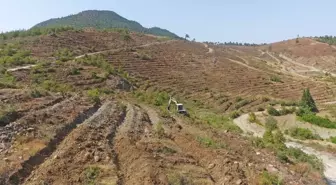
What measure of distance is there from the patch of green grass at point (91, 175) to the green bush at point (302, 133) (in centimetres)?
3303

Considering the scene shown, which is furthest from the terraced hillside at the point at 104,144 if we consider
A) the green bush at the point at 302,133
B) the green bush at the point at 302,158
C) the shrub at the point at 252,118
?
the green bush at the point at 302,133

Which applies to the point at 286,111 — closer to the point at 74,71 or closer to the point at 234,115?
the point at 234,115

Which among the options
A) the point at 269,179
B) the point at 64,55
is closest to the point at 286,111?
the point at 64,55

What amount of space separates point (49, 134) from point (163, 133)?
7343mm

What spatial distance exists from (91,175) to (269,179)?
800 cm

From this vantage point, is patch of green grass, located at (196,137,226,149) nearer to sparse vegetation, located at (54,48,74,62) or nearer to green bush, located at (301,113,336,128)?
green bush, located at (301,113,336,128)

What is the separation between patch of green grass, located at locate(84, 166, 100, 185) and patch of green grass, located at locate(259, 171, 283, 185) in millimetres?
7076

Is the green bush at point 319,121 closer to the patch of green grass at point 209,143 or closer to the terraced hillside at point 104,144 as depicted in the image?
the terraced hillside at point 104,144

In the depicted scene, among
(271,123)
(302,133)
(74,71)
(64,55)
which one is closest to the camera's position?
(302,133)

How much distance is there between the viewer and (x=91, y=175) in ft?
47.4

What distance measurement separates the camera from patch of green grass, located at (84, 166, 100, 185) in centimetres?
1399

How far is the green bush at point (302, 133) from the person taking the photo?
43.3 meters

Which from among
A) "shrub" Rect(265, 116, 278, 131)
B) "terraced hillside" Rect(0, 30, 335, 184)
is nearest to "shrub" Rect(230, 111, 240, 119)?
"shrub" Rect(265, 116, 278, 131)

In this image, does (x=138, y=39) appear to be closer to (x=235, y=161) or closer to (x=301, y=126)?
(x=301, y=126)
